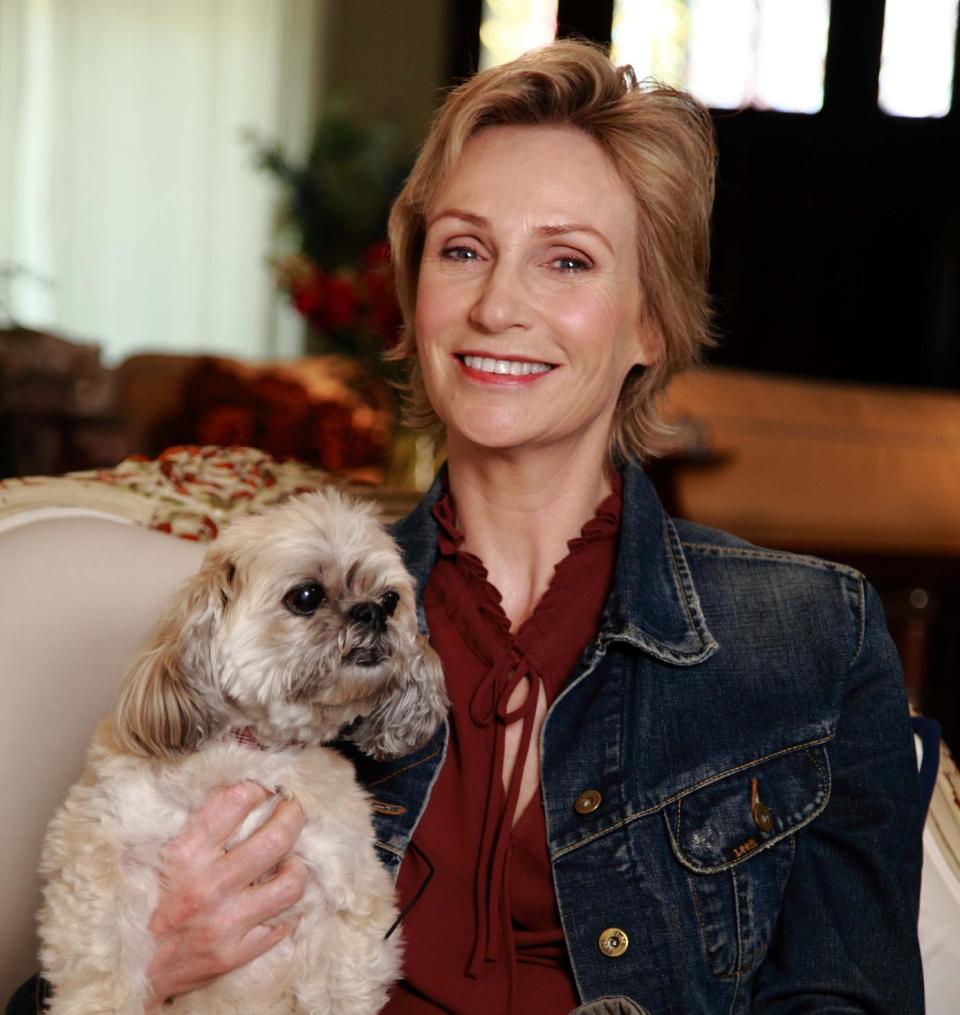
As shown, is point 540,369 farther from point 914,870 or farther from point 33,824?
point 33,824

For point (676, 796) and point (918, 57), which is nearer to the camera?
point (676, 796)

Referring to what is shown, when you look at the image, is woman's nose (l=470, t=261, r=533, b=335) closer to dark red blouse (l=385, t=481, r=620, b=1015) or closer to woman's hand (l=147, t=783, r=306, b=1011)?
dark red blouse (l=385, t=481, r=620, b=1015)

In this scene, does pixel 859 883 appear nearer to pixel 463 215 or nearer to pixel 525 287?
pixel 525 287

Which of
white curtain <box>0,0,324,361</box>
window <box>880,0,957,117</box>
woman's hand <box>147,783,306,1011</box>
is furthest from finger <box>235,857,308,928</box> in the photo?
window <box>880,0,957,117</box>

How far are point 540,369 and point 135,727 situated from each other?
72cm

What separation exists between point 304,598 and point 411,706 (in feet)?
0.63

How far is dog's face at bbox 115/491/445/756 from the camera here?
60.6 inches

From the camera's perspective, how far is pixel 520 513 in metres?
1.85

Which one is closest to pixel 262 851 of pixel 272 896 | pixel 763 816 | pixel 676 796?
pixel 272 896

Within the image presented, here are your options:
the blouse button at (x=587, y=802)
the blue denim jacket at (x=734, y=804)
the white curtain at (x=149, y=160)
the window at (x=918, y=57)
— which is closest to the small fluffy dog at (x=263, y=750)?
the blue denim jacket at (x=734, y=804)

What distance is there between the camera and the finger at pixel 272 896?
155cm

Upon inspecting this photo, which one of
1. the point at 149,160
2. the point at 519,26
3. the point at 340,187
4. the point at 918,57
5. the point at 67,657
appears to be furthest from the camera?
→ the point at 519,26

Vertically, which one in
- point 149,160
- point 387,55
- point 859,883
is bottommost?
point 859,883

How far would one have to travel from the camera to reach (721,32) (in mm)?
9359
